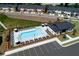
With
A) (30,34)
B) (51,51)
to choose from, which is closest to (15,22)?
(30,34)

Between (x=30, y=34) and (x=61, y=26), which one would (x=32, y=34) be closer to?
(x=30, y=34)

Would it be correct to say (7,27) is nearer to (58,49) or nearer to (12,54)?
(12,54)

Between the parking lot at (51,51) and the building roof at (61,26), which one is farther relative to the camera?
the building roof at (61,26)

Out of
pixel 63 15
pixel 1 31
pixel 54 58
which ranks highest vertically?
pixel 63 15

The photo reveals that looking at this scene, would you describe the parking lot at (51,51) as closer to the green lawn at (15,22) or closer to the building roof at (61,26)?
the building roof at (61,26)

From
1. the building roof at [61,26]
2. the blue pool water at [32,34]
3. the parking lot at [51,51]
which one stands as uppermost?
the building roof at [61,26]

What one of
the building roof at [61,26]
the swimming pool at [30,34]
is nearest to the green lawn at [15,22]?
the swimming pool at [30,34]

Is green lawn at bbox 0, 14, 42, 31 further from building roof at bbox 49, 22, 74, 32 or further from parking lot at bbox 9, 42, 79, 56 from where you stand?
parking lot at bbox 9, 42, 79, 56

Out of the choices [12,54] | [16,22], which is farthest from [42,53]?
[16,22]
